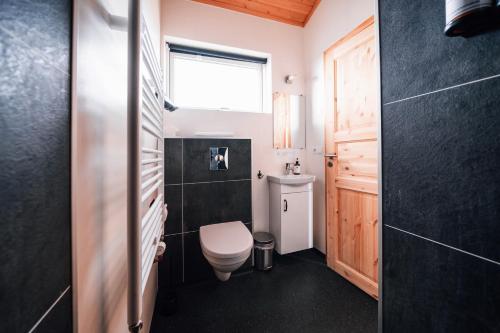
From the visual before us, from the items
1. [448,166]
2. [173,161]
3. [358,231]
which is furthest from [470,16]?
[173,161]

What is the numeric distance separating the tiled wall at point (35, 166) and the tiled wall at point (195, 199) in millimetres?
1347

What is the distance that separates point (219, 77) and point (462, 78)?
80.8 inches

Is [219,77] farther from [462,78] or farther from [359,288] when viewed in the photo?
[359,288]

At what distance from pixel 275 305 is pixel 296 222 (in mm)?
790

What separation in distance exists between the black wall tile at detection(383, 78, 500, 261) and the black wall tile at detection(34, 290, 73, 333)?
1003 mm

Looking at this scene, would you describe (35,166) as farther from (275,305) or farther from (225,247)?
(275,305)

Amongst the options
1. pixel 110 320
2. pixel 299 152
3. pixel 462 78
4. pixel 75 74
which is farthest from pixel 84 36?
pixel 299 152

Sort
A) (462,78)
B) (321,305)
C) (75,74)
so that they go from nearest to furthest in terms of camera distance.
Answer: (75,74) < (462,78) < (321,305)

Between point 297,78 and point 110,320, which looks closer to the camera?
point 110,320

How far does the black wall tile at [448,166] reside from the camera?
1.72 ft

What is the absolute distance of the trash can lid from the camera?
1.95 meters

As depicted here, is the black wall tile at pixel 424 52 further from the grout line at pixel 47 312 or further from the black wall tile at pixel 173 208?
the black wall tile at pixel 173 208

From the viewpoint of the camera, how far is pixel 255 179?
86.7 inches

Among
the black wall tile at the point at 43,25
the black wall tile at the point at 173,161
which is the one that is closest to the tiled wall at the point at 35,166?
the black wall tile at the point at 43,25
